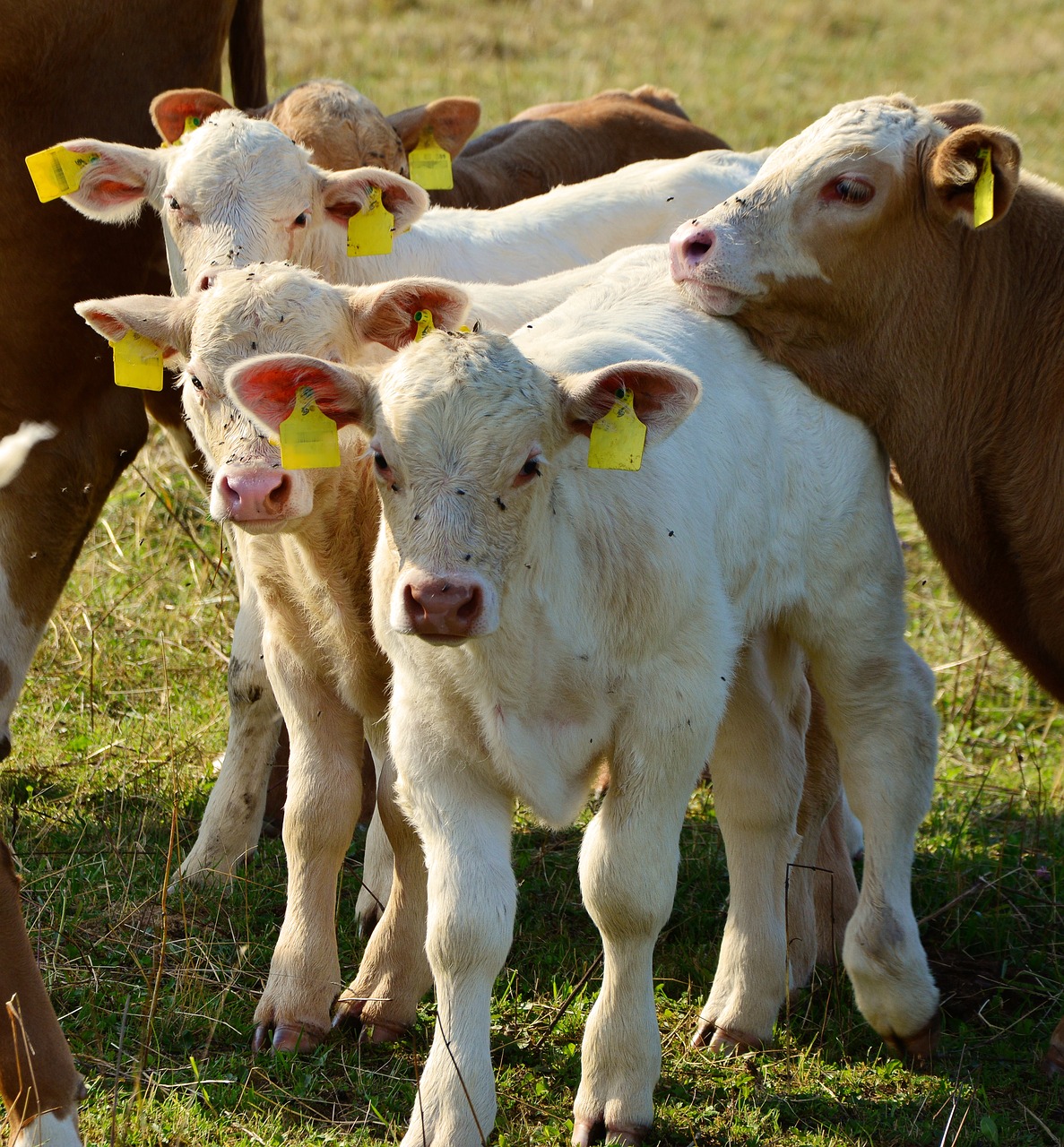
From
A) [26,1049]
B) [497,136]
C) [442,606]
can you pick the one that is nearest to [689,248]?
[442,606]

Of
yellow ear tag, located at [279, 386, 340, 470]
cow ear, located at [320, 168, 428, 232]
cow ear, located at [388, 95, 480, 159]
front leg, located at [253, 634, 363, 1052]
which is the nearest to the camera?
yellow ear tag, located at [279, 386, 340, 470]

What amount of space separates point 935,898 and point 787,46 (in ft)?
47.5

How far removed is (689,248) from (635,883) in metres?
1.88

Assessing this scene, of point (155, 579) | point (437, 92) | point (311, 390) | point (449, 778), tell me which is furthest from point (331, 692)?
point (437, 92)

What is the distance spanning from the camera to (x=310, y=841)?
4.46 meters

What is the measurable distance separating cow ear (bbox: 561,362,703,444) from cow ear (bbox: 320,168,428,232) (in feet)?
5.71

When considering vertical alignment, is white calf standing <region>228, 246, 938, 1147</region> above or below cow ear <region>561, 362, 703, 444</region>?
below

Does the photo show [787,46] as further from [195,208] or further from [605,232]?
[195,208]

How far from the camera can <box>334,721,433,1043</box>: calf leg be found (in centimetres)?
443

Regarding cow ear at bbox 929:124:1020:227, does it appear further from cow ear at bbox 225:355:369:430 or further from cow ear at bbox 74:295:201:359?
cow ear at bbox 74:295:201:359

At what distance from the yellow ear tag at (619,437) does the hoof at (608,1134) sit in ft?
5.45

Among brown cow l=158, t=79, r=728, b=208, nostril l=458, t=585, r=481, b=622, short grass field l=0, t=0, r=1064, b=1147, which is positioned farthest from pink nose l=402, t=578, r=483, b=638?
brown cow l=158, t=79, r=728, b=208

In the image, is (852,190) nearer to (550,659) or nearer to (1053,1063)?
(550,659)

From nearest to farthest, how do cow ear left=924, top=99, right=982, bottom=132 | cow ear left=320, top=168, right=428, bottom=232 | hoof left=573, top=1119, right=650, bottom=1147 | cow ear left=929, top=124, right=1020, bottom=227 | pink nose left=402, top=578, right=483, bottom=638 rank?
1. pink nose left=402, top=578, right=483, bottom=638
2. hoof left=573, top=1119, right=650, bottom=1147
3. cow ear left=929, top=124, right=1020, bottom=227
4. cow ear left=924, top=99, right=982, bottom=132
5. cow ear left=320, top=168, right=428, bottom=232
